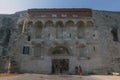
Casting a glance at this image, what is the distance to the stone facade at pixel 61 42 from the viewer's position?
28.1 metres

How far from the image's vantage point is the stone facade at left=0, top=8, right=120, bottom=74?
92.1 feet

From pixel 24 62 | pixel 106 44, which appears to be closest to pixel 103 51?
pixel 106 44

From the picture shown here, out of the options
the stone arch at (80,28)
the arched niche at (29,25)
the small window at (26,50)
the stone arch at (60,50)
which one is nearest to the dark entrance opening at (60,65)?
the stone arch at (60,50)

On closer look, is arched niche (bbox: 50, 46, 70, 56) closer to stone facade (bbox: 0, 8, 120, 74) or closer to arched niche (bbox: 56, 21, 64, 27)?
stone facade (bbox: 0, 8, 120, 74)

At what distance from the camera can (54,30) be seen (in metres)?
29.8

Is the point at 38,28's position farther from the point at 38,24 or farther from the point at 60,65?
the point at 60,65

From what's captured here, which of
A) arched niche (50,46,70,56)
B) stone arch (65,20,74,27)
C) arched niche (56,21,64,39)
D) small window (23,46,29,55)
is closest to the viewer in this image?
small window (23,46,29,55)

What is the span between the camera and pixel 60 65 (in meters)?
29.1

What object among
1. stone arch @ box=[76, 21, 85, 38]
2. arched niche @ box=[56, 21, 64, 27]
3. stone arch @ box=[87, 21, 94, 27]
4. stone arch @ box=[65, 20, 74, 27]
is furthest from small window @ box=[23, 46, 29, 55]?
stone arch @ box=[87, 21, 94, 27]

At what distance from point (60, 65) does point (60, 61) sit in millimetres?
562

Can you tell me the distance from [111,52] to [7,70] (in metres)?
14.3

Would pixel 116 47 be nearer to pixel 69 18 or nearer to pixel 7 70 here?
pixel 69 18

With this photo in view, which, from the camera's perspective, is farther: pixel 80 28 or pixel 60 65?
pixel 80 28

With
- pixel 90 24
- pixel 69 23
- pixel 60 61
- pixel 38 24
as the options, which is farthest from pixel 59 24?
pixel 60 61
